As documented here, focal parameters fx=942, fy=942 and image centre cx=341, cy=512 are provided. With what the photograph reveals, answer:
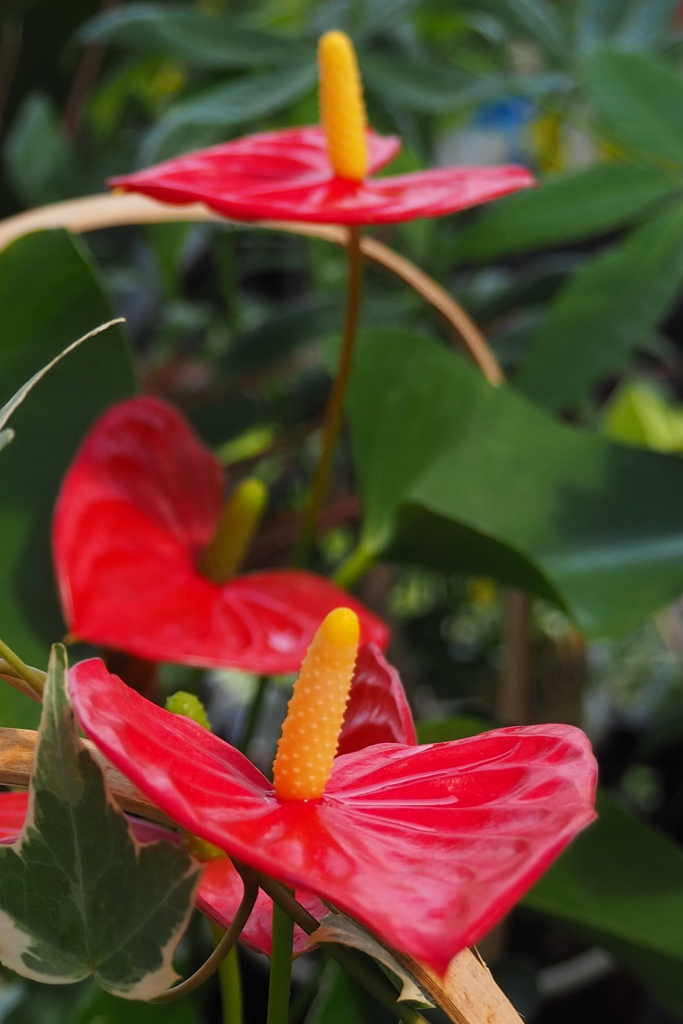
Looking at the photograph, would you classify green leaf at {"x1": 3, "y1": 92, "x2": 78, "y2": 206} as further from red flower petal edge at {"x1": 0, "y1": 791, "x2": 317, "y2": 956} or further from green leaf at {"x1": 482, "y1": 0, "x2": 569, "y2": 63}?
red flower petal edge at {"x1": 0, "y1": 791, "x2": 317, "y2": 956}

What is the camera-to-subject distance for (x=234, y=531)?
1.45 feet

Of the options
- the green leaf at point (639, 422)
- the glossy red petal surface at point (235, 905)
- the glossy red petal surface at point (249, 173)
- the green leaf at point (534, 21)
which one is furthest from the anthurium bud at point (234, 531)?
the green leaf at point (639, 422)

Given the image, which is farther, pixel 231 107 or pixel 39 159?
pixel 39 159

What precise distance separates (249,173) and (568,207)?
27cm

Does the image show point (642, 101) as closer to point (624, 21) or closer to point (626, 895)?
point (624, 21)

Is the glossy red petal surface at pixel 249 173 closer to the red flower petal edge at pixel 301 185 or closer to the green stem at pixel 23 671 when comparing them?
the red flower petal edge at pixel 301 185

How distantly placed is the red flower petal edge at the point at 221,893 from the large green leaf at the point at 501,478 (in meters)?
0.26

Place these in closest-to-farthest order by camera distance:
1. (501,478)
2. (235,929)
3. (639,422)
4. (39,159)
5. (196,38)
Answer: (235,929)
(501,478)
(196,38)
(39,159)
(639,422)

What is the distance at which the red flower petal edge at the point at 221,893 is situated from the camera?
18 centimetres

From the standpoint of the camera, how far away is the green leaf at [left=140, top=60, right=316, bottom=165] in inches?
21.5

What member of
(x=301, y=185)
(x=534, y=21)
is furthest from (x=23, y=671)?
(x=534, y=21)

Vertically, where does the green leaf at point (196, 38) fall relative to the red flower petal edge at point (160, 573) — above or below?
above

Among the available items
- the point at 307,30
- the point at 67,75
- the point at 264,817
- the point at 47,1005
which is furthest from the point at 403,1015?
the point at 67,75

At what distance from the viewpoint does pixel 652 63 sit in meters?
0.53
